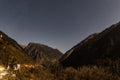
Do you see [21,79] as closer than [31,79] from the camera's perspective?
Yes

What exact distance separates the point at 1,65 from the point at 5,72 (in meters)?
17.1

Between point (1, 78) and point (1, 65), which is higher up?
point (1, 65)

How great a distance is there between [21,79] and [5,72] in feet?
23.1

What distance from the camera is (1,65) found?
11081 centimetres

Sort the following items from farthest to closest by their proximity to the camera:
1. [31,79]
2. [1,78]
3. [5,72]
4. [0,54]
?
[0,54] < [31,79] < [5,72] < [1,78]

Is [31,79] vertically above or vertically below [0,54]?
below

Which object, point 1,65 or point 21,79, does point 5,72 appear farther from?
point 1,65

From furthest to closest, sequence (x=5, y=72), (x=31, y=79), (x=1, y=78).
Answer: (x=31, y=79)
(x=5, y=72)
(x=1, y=78)

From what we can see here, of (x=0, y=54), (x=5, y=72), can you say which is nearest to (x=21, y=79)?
(x=5, y=72)

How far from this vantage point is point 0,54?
5074 inches

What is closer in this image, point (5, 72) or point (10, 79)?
point (10, 79)

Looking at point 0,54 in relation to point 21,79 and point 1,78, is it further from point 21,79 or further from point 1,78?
point 1,78

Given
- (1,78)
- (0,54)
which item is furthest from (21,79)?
(0,54)

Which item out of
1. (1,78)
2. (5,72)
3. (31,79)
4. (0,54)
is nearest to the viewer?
(1,78)
